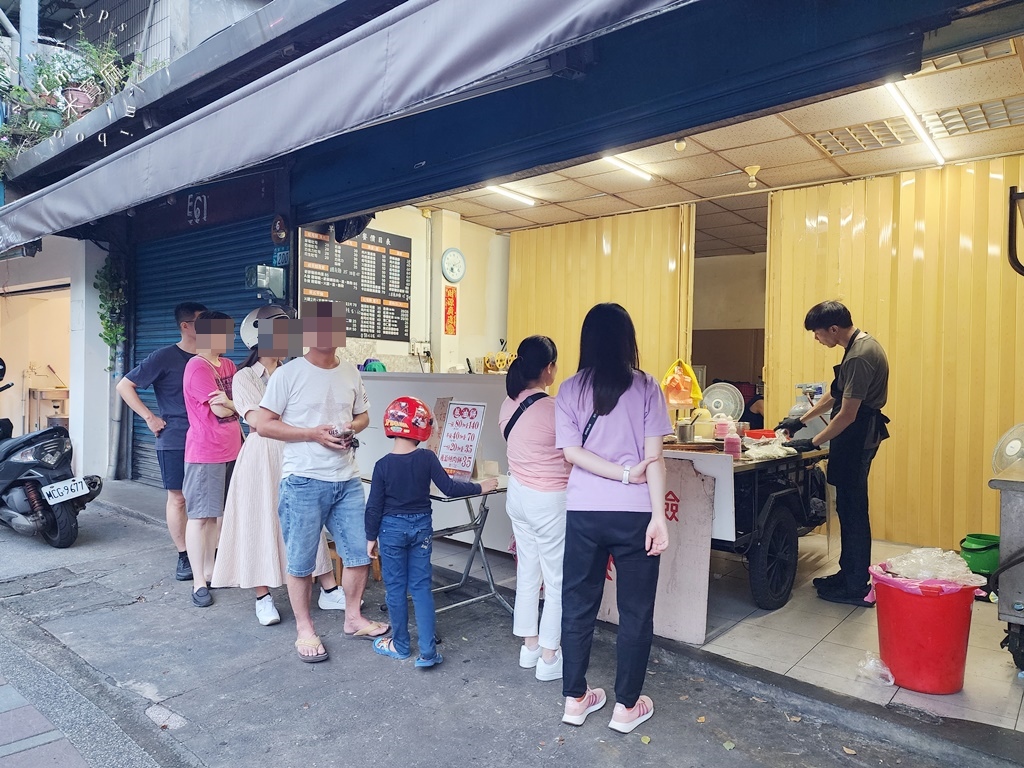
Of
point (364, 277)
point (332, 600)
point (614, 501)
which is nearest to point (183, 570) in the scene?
point (332, 600)

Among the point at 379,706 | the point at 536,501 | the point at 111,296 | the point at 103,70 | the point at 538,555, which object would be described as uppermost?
the point at 103,70

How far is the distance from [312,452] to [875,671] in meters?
2.95

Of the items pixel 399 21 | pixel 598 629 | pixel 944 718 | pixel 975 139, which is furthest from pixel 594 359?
pixel 975 139

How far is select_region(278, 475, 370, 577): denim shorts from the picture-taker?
3451 mm

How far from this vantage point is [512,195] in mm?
7297

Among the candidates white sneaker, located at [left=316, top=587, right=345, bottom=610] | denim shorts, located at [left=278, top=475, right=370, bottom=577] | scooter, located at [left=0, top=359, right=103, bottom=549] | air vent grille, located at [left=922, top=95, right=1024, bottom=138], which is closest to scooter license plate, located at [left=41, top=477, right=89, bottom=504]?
scooter, located at [left=0, top=359, right=103, bottom=549]

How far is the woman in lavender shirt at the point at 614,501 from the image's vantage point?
8.96ft

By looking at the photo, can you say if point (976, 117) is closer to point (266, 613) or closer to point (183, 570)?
point (266, 613)

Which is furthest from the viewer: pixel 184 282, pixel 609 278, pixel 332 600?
pixel 609 278

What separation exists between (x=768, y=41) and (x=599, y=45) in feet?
3.10

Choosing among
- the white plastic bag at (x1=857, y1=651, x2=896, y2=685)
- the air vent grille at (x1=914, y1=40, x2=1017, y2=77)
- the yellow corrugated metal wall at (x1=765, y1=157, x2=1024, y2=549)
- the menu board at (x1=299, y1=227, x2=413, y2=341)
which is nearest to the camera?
the white plastic bag at (x1=857, y1=651, x2=896, y2=685)

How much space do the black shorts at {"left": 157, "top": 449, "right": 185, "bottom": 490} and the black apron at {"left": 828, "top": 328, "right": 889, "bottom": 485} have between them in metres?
4.36

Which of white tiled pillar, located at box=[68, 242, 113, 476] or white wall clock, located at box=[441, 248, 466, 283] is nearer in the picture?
white wall clock, located at box=[441, 248, 466, 283]

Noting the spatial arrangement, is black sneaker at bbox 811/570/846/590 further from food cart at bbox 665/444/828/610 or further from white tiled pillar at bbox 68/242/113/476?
white tiled pillar at bbox 68/242/113/476
